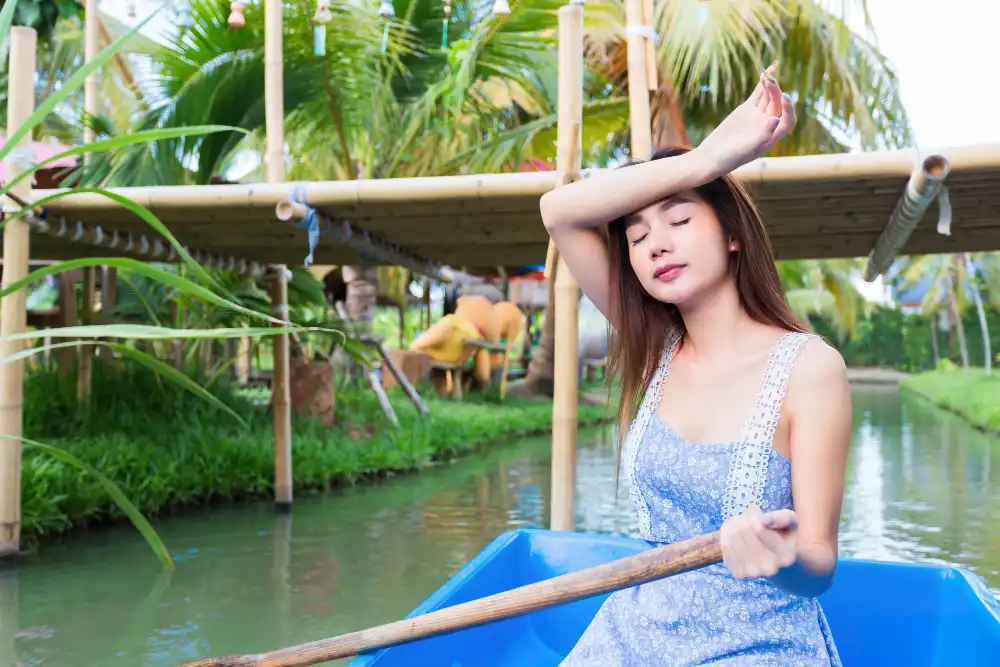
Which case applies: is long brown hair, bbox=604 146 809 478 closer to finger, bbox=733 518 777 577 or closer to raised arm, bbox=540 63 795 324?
raised arm, bbox=540 63 795 324

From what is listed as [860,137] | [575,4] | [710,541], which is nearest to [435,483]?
[575,4]

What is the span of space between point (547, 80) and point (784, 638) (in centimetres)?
641

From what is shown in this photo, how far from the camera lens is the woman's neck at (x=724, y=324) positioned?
1.31 metres

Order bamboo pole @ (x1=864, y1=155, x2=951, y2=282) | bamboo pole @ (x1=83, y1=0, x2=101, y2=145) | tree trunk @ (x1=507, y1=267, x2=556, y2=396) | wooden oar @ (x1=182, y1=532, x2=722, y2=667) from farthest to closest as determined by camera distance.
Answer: tree trunk @ (x1=507, y1=267, x2=556, y2=396) → bamboo pole @ (x1=83, y1=0, x2=101, y2=145) → bamboo pole @ (x1=864, y1=155, x2=951, y2=282) → wooden oar @ (x1=182, y1=532, x2=722, y2=667)

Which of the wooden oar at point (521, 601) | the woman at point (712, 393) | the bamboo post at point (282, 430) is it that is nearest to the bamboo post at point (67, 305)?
the bamboo post at point (282, 430)

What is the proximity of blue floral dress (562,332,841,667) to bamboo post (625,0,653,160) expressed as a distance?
2.11m

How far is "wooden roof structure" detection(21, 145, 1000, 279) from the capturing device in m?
3.00

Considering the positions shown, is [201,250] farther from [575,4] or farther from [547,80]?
[547,80]

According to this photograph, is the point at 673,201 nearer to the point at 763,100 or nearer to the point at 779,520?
the point at 763,100

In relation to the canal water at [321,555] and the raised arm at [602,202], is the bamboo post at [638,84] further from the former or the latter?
the raised arm at [602,202]

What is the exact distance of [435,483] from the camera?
6.12 meters

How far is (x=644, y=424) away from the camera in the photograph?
1.36 metres

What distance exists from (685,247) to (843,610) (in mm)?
1282

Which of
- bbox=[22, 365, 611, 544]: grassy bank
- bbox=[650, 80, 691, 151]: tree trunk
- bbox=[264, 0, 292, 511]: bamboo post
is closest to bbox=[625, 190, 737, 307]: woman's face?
bbox=[22, 365, 611, 544]: grassy bank
